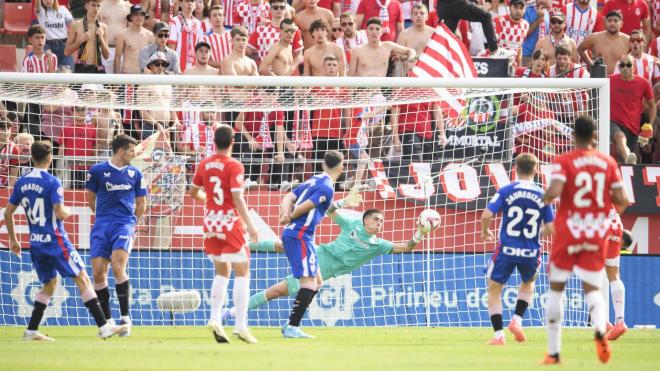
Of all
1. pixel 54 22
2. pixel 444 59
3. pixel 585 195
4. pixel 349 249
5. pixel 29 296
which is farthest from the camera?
pixel 54 22

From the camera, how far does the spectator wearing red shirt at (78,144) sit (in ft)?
54.1

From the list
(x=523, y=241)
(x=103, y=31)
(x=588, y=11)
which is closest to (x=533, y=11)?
(x=588, y=11)

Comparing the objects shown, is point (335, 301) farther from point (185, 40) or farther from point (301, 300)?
point (185, 40)

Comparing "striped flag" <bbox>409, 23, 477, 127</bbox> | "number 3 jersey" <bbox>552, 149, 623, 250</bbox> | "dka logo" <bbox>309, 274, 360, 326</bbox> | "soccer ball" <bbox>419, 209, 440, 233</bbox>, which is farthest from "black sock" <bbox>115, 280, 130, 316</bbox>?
"striped flag" <bbox>409, 23, 477, 127</bbox>

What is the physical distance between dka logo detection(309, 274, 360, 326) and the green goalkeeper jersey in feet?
5.38

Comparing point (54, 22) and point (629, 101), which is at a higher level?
point (54, 22)

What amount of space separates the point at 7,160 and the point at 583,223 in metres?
9.01

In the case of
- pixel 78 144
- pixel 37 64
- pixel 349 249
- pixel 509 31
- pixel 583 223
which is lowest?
pixel 349 249

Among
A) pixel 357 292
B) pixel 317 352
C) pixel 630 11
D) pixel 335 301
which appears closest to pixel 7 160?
pixel 335 301

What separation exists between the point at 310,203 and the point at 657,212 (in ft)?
25.4

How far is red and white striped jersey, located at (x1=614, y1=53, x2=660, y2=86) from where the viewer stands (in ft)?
66.4

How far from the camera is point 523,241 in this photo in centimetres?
1216

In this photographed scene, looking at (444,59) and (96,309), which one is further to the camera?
(444,59)

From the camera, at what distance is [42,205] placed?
484 inches
